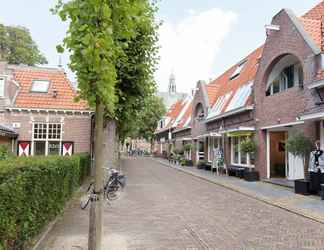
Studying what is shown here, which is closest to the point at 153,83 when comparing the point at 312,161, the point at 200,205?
the point at 200,205

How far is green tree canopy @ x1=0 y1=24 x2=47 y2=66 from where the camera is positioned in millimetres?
34147

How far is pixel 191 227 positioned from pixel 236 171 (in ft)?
41.2

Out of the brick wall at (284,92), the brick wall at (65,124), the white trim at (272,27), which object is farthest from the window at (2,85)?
the white trim at (272,27)

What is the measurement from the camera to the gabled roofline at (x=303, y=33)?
40.5 ft

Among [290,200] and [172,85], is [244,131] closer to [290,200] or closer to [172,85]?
[290,200]

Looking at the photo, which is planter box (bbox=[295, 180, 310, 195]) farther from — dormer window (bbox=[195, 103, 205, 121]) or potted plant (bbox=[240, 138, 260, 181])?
dormer window (bbox=[195, 103, 205, 121])

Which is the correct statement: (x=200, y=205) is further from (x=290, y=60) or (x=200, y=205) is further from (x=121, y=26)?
(x=290, y=60)

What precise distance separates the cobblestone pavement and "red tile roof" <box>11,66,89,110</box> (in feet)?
35.5

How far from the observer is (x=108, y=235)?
6426mm

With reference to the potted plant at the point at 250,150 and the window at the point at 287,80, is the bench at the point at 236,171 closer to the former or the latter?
the potted plant at the point at 250,150

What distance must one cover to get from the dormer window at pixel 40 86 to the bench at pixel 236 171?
43.5 feet

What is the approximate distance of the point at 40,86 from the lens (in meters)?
20.6

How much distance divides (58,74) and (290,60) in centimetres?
1518

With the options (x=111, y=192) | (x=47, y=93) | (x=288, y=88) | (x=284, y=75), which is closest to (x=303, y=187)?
(x=288, y=88)
